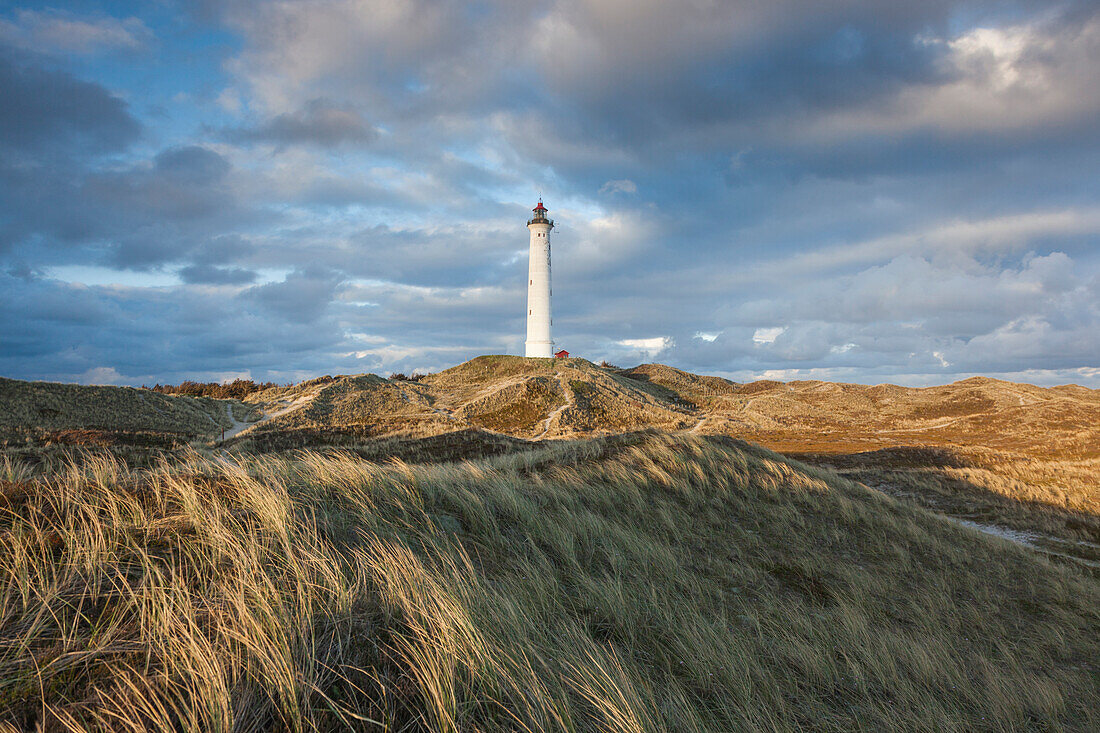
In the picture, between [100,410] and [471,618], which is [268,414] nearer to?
[100,410]

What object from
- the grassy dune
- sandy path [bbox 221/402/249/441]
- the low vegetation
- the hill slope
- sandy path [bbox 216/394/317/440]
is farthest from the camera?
the low vegetation

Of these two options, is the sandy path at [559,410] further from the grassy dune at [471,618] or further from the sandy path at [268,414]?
the grassy dune at [471,618]

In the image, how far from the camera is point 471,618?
3.20 metres

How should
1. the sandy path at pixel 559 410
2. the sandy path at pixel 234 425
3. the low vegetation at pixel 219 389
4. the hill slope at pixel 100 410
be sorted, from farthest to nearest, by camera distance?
1. the low vegetation at pixel 219 389
2. the sandy path at pixel 559 410
3. the sandy path at pixel 234 425
4. the hill slope at pixel 100 410

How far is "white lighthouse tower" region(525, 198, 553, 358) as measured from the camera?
5600cm

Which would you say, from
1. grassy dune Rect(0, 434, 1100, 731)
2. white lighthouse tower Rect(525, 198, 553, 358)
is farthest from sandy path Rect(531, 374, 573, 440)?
grassy dune Rect(0, 434, 1100, 731)

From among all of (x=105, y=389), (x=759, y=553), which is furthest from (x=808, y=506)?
(x=105, y=389)

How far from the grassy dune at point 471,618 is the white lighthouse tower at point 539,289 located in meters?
48.9

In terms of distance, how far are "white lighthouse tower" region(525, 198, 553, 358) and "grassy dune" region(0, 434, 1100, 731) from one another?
161 feet

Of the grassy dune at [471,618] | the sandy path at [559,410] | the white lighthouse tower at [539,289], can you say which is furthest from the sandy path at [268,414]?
the grassy dune at [471,618]

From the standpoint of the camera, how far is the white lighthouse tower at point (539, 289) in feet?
184

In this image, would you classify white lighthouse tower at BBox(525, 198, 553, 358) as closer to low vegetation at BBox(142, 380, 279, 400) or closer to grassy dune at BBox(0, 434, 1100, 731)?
low vegetation at BBox(142, 380, 279, 400)

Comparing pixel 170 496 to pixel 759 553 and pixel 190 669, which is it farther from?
pixel 759 553

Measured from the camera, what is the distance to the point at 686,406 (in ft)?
185
